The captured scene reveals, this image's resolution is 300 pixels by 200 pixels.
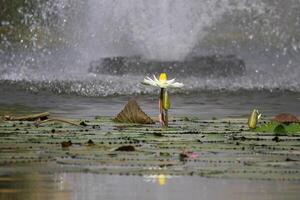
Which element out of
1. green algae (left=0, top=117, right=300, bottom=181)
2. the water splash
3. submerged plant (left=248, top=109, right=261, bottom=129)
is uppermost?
the water splash

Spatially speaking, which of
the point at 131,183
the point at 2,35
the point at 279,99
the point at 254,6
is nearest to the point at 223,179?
the point at 131,183

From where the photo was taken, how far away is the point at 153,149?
298 inches

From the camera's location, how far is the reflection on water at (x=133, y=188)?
19.0 ft

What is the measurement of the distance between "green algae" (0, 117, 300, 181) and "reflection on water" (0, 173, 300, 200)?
102 millimetres

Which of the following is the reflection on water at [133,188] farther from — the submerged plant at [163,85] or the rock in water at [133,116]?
the rock in water at [133,116]

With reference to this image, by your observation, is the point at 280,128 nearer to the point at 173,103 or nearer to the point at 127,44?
the point at 173,103

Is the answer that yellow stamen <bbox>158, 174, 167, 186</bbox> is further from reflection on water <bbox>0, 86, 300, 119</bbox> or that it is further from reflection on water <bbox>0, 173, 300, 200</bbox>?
reflection on water <bbox>0, 86, 300, 119</bbox>

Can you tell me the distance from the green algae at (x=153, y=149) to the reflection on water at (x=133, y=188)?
10 cm

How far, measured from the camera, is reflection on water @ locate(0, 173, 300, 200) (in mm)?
5789

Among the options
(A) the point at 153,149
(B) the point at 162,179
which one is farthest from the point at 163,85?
(B) the point at 162,179

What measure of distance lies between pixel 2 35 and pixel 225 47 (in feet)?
22.4

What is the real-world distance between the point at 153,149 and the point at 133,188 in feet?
4.86

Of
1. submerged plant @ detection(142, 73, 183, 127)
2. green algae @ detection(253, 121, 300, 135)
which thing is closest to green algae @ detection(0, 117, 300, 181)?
green algae @ detection(253, 121, 300, 135)

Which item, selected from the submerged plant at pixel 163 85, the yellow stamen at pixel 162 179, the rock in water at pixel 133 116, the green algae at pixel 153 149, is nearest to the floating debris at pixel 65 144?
the green algae at pixel 153 149
